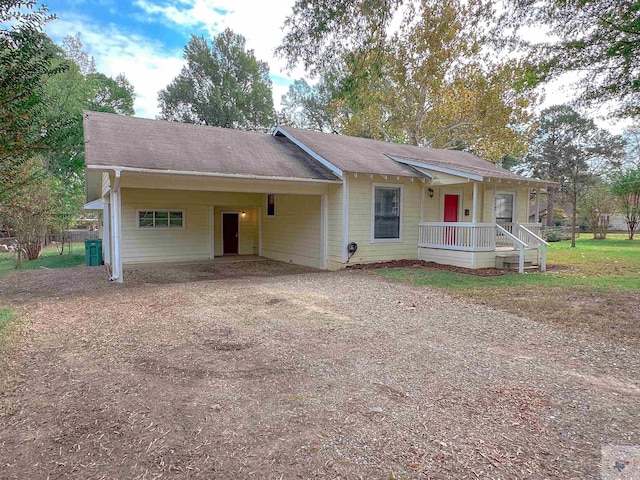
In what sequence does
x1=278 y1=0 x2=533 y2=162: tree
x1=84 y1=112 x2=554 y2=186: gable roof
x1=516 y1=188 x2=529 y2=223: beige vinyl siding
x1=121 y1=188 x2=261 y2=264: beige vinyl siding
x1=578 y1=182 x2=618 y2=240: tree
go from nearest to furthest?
x1=84 y1=112 x2=554 y2=186: gable roof, x1=121 y1=188 x2=261 y2=264: beige vinyl siding, x1=516 y1=188 x2=529 y2=223: beige vinyl siding, x1=278 y1=0 x2=533 y2=162: tree, x1=578 y1=182 x2=618 y2=240: tree

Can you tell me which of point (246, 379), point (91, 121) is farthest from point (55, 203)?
point (246, 379)

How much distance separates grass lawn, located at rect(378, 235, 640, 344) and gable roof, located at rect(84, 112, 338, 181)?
4.21m

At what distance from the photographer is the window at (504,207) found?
13.0m

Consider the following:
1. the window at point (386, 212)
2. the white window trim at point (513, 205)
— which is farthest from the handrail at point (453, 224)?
the white window trim at point (513, 205)

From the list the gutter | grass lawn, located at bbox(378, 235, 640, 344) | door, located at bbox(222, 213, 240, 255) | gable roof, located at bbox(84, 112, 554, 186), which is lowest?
grass lawn, located at bbox(378, 235, 640, 344)

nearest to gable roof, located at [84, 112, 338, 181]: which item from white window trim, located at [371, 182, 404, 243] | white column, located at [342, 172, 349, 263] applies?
white column, located at [342, 172, 349, 263]

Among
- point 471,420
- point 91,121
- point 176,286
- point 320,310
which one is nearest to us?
point 471,420

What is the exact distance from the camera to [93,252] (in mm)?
13539

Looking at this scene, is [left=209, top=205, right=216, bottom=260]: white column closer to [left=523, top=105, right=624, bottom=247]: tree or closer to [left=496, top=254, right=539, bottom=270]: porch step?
[left=496, top=254, right=539, bottom=270]: porch step

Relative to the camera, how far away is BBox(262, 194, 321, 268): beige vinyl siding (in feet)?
39.1

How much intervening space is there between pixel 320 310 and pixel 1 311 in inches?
192

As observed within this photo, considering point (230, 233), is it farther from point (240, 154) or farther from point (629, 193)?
point (629, 193)

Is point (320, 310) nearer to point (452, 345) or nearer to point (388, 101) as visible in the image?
point (452, 345)

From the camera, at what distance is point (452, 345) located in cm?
459
